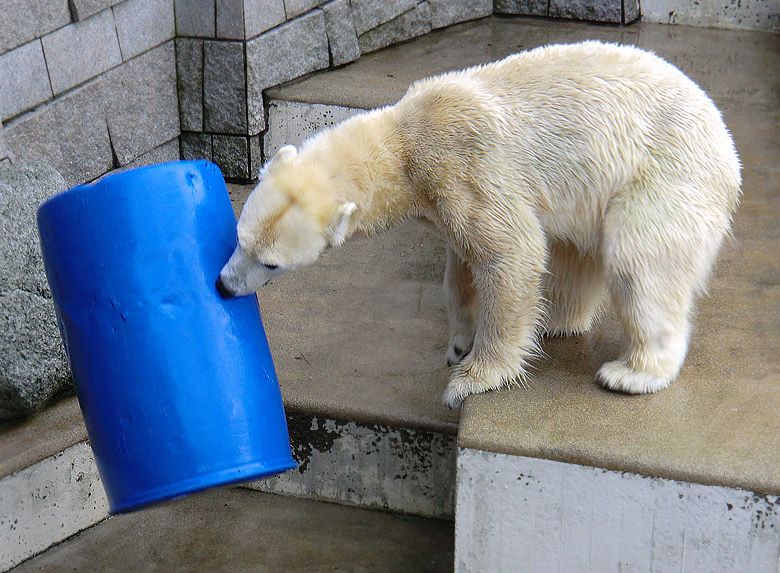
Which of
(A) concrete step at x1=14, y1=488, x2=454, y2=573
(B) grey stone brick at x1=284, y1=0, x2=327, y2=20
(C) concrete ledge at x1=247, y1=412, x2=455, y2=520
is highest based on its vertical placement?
(B) grey stone brick at x1=284, y1=0, x2=327, y2=20

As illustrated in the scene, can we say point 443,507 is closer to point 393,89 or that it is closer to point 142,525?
point 142,525

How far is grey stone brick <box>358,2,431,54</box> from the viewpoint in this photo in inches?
164

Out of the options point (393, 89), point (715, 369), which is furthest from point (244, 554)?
point (393, 89)

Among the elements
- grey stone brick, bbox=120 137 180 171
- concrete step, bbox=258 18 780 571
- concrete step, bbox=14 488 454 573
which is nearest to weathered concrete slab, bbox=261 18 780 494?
concrete step, bbox=258 18 780 571

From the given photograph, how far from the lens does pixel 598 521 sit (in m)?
1.88

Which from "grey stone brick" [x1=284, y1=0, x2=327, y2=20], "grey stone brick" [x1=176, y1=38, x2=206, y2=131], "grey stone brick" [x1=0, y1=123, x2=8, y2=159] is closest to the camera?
"grey stone brick" [x1=0, y1=123, x2=8, y2=159]

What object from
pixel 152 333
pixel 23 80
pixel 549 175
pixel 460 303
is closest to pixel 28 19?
pixel 23 80

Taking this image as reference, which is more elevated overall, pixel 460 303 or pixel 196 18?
pixel 196 18

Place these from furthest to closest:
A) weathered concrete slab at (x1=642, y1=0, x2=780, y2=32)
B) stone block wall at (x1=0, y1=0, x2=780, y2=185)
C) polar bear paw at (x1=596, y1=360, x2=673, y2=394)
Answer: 1. weathered concrete slab at (x1=642, y1=0, x2=780, y2=32)
2. stone block wall at (x1=0, y1=0, x2=780, y2=185)
3. polar bear paw at (x1=596, y1=360, x2=673, y2=394)

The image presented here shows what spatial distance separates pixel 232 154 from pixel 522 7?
1.98 meters

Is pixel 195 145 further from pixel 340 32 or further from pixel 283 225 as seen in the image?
pixel 283 225

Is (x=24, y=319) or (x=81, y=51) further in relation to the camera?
(x=81, y=51)

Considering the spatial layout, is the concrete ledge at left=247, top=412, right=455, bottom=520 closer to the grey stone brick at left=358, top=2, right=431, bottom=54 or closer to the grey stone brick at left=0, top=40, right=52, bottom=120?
the grey stone brick at left=0, top=40, right=52, bottom=120

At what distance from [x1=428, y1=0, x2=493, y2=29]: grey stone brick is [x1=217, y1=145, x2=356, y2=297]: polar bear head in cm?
293
